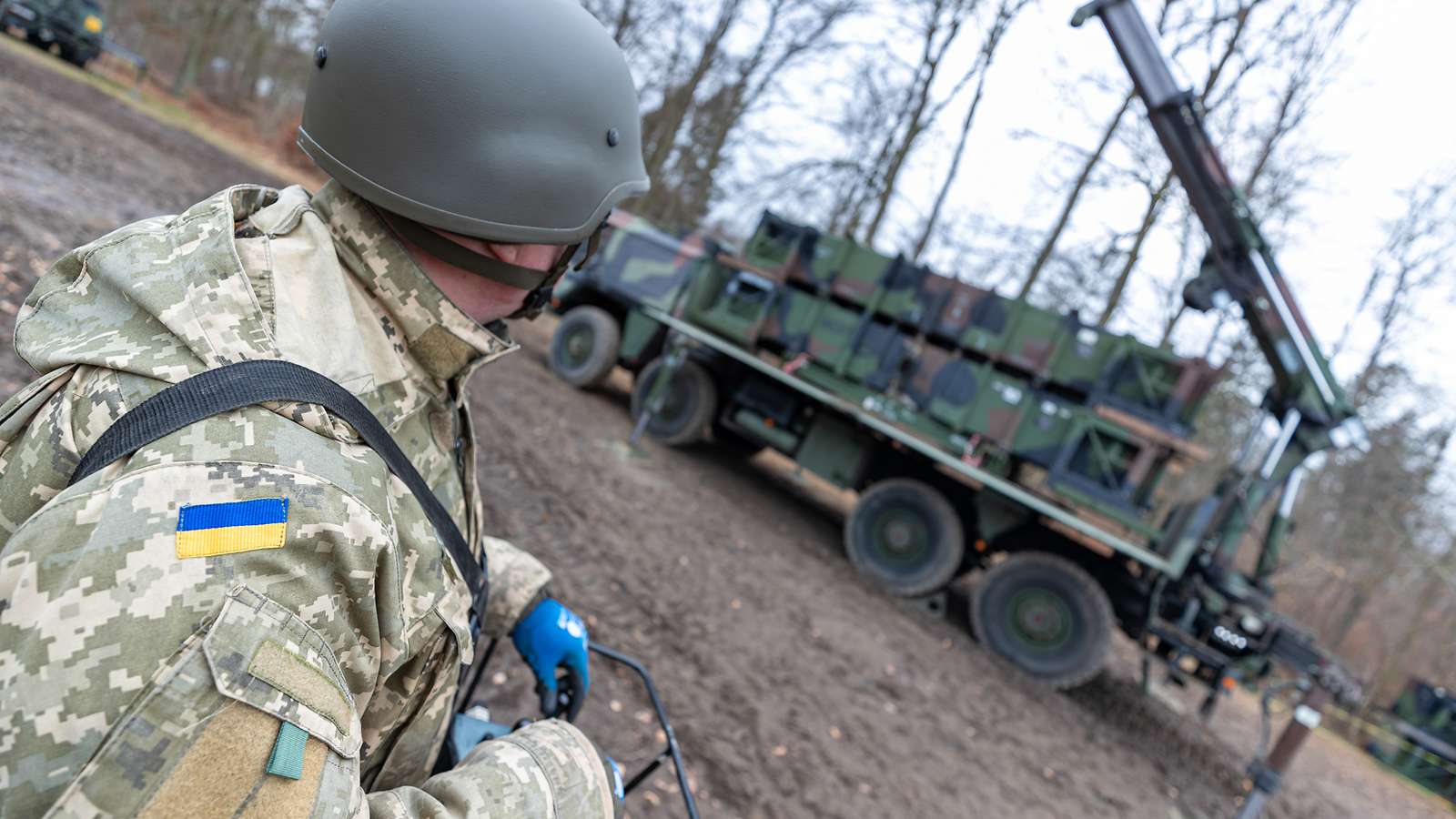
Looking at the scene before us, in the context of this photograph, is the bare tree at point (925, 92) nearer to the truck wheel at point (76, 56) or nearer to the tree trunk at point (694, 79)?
the tree trunk at point (694, 79)

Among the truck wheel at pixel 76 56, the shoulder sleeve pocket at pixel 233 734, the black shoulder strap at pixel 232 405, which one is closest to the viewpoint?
the shoulder sleeve pocket at pixel 233 734

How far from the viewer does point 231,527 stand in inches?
30.8

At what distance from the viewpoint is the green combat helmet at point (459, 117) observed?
48.4 inches

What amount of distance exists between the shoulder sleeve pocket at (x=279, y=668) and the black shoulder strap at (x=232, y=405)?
0.66 feet

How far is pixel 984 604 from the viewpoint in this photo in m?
6.28

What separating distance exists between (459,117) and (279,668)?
916 millimetres

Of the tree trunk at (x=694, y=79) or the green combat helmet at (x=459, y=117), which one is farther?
the tree trunk at (x=694, y=79)

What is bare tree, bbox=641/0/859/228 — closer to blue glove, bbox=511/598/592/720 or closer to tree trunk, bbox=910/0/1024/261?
tree trunk, bbox=910/0/1024/261

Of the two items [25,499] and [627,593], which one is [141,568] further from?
[627,593]

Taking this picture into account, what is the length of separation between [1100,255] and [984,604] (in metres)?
7.39

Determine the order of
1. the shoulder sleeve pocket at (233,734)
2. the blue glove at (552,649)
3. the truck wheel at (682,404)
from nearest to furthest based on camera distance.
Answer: the shoulder sleeve pocket at (233,734)
the blue glove at (552,649)
the truck wheel at (682,404)

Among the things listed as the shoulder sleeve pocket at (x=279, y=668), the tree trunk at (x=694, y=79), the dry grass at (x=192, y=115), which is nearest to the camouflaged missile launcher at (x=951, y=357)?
the shoulder sleeve pocket at (x=279, y=668)

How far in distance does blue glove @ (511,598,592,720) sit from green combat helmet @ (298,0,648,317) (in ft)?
2.34

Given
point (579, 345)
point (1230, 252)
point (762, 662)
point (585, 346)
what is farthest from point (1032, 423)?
point (579, 345)
